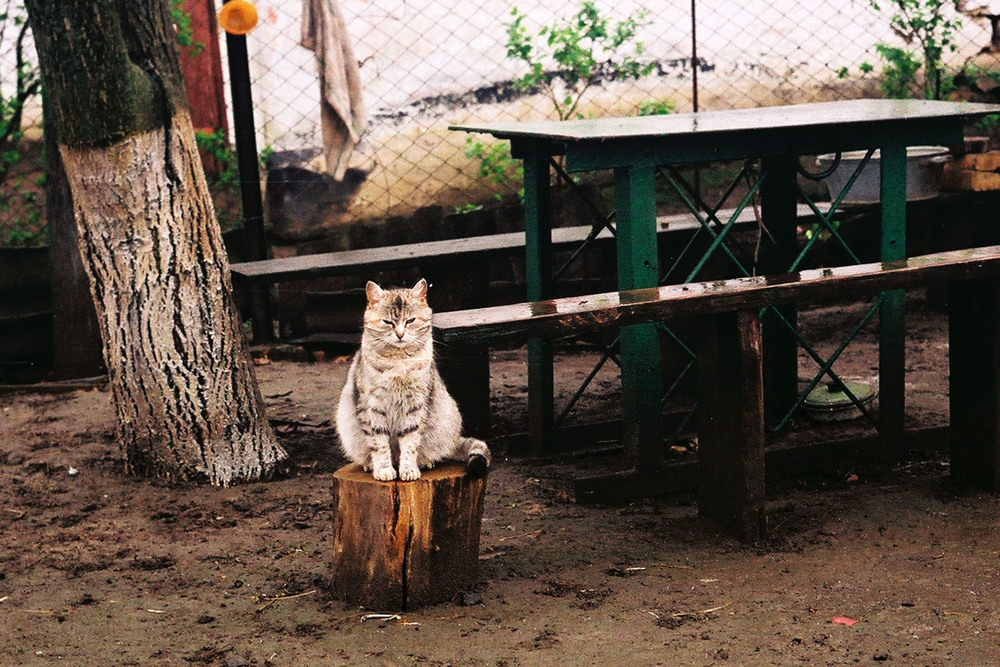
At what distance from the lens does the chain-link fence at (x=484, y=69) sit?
335 inches

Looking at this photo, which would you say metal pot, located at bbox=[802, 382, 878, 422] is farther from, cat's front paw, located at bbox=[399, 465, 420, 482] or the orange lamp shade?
the orange lamp shade

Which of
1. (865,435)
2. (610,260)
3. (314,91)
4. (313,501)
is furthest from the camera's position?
(314,91)

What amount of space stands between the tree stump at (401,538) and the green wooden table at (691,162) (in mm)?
1424

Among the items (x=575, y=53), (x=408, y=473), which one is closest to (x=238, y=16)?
(x=575, y=53)

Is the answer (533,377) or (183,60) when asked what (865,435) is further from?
(183,60)

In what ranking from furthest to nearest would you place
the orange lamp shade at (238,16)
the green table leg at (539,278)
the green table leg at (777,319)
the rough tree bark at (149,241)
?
the orange lamp shade at (238,16) < the green table leg at (777,319) < the green table leg at (539,278) < the rough tree bark at (149,241)

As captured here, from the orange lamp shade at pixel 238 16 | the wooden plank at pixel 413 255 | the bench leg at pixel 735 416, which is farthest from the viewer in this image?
the orange lamp shade at pixel 238 16

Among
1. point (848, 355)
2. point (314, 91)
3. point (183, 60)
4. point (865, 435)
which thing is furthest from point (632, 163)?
point (183, 60)

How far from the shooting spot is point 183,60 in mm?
8570

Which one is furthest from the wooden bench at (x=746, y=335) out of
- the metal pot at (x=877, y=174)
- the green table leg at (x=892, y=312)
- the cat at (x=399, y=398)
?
the metal pot at (x=877, y=174)

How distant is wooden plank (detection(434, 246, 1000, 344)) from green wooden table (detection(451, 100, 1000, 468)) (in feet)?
2.01

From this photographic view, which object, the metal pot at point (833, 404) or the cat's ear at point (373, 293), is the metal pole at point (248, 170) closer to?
the metal pot at point (833, 404)

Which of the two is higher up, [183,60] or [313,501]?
[183,60]

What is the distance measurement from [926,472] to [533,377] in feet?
6.39
